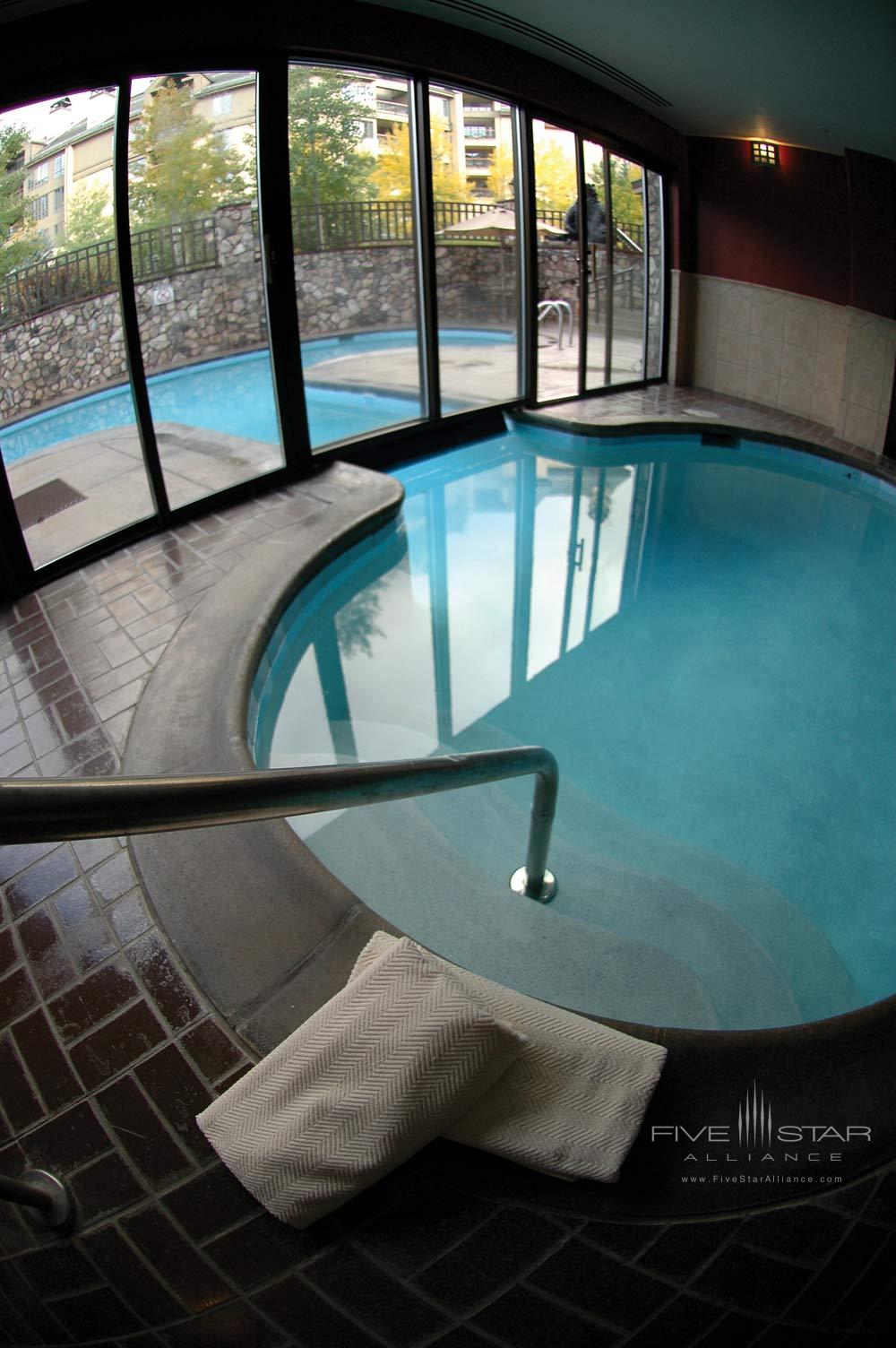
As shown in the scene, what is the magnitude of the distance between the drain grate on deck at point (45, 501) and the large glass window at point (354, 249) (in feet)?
6.45

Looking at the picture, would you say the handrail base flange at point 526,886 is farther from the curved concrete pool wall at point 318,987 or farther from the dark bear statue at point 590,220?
the dark bear statue at point 590,220

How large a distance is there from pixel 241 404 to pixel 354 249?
1494mm

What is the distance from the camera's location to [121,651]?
10.5 feet

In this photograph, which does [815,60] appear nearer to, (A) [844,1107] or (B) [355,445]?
(B) [355,445]

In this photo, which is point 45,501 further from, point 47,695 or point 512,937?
point 512,937

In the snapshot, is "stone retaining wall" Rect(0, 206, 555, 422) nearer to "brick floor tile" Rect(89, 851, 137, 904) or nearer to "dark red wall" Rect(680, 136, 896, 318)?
"dark red wall" Rect(680, 136, 896, 318)

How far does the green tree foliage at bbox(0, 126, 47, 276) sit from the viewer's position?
10.8ft

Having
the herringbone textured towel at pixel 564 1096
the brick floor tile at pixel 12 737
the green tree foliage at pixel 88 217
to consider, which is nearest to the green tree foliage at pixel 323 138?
the green tree foliage at pixel 88 217

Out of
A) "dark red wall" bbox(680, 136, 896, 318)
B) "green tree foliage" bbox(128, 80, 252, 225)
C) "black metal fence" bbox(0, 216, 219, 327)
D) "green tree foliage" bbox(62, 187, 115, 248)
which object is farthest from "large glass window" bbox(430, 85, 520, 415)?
"green tree foliage" bbox(62, 187, 115, 248)

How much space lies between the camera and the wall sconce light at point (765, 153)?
5004 millimetres

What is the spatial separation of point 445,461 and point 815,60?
3399 mm

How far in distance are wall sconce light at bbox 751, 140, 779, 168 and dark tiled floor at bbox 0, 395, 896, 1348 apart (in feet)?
19.3

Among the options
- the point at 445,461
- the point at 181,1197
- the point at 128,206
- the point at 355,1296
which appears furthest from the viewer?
→ the point at 445,461

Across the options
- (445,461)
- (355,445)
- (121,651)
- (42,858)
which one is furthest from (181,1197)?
(445,461)
